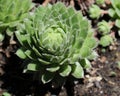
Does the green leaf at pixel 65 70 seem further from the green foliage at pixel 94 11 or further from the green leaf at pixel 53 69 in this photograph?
the green foliage at pixel 94 11

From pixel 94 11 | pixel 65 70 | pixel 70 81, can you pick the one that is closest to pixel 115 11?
pixel 94 11

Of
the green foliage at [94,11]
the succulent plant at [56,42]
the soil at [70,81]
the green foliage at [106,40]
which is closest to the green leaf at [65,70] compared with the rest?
the succulent plant at [56,42]

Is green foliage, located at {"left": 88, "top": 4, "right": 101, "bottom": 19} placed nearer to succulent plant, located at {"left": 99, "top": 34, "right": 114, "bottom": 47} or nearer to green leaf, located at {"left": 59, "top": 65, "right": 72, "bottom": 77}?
succulent plant, located at {"left": 99, "top": 34, "right": 114, "bottom": 47}

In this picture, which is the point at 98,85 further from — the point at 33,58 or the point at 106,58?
the point at 33,58

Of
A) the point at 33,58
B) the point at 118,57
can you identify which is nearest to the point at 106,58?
the point at 118,57

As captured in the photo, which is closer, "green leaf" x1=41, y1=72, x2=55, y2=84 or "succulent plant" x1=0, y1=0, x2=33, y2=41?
"green leaf" x1=41, y1=72, x2=55, y2=84

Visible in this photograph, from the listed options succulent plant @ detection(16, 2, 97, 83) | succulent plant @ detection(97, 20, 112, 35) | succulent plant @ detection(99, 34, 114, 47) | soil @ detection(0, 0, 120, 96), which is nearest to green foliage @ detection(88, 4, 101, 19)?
succulent plant @ detection(97, 20, 112, 35)

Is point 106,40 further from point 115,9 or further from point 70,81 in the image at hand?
point 70,81
